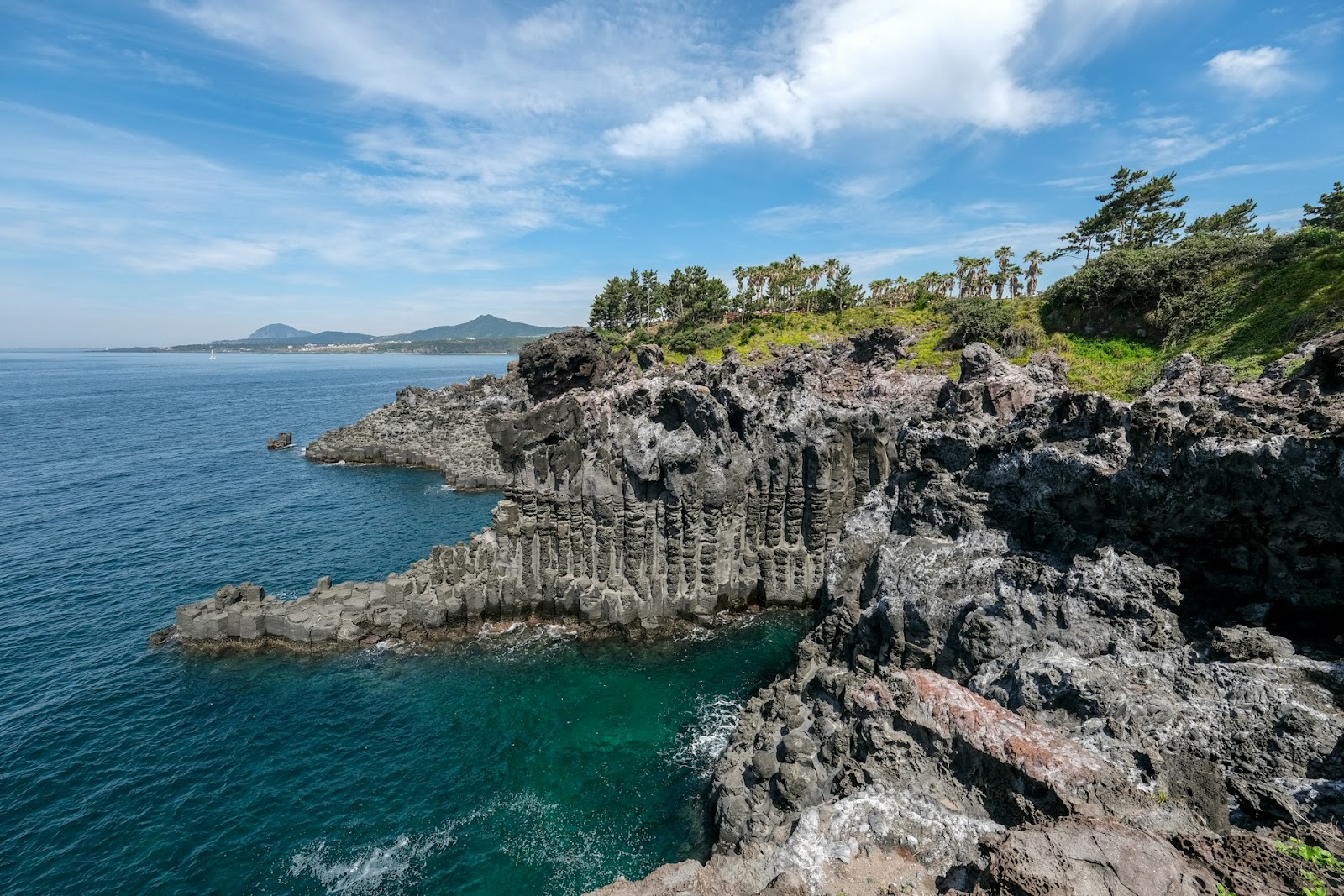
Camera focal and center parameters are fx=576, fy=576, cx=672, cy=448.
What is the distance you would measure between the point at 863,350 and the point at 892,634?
48707 mm

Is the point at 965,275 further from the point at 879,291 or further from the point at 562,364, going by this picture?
the point at 562,364

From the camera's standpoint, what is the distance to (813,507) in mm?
35156

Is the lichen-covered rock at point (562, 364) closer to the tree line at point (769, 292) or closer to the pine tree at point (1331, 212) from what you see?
the tree line at point (769, 292)

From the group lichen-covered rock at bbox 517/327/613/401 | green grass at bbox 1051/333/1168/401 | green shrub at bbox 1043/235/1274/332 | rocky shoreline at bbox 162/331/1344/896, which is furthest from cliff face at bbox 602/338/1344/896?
lichen-covered rock at bbox 517/327/613/401

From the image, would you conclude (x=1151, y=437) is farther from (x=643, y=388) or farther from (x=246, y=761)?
(x=246, y=761)

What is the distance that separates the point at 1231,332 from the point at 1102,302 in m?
17.7

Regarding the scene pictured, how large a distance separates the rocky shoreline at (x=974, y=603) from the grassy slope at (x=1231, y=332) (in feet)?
36.6

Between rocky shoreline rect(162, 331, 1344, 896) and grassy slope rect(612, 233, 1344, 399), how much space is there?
1115cm

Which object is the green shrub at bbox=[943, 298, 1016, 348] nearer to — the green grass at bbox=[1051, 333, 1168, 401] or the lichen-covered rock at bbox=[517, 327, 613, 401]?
the green grass at bbox=[1051, 333, 1168, 401]

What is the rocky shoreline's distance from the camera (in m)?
13.2

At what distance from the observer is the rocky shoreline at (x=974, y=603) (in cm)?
1320

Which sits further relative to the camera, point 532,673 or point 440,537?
point 440,537

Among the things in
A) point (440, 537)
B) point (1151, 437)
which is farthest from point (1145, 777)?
point (440, 537)

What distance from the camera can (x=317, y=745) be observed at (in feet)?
82.8
